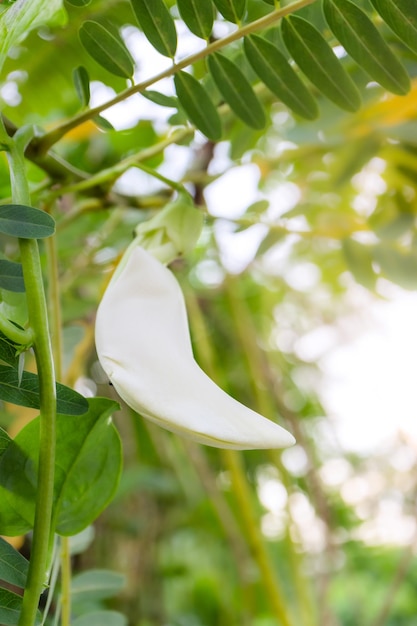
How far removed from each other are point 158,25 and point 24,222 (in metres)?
0.10

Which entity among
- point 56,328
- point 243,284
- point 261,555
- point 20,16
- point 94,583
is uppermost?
point 20,16

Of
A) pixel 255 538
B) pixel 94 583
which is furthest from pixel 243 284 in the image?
pixel 94 583

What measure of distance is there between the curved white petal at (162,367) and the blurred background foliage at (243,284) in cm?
7

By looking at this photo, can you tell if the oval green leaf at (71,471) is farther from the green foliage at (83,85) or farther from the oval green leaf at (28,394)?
the green foliage at (83,85)

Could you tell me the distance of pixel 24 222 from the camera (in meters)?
0.18

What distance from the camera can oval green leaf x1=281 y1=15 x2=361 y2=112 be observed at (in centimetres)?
24

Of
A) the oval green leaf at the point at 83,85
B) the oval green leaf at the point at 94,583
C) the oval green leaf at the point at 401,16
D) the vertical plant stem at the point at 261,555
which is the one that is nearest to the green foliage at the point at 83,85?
the oval green leaf at the point at 83,85

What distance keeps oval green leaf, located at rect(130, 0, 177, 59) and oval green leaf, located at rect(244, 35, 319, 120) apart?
0.03 meters

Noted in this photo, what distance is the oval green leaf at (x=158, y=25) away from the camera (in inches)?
9.2

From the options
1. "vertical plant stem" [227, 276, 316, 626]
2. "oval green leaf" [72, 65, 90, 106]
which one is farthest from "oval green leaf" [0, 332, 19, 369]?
"vertical plant stem" [227, 276, 316, 626]

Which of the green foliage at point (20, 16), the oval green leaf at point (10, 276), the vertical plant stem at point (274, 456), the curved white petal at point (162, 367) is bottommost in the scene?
the vertical plant stem at point (274, 456)

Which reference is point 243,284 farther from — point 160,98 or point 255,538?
point 160,98

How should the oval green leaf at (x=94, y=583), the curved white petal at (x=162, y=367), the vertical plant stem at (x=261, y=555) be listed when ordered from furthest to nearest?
the vertical plant stem at (x=261, y=555) < the oval green leaf at (x=94, y=583) < the curved white petal at (x=162, y=367)

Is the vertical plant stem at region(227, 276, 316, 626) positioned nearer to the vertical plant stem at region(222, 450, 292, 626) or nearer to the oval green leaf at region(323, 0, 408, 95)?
the vertical plant stem at region(222, 450, 292, 626)
